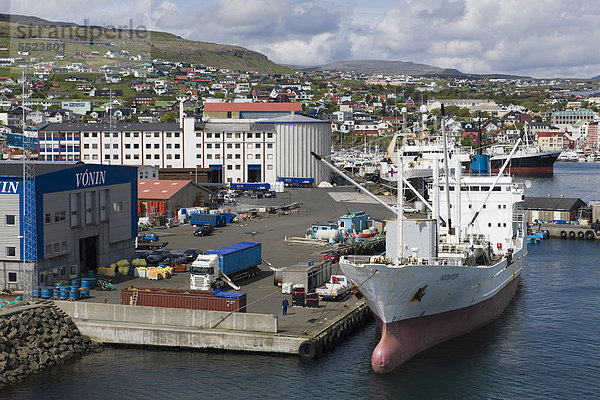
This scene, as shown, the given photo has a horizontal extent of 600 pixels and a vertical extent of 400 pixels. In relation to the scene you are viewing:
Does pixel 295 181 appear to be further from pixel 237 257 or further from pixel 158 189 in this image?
pixel 237 257

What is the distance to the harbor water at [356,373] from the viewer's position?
31.3 metres

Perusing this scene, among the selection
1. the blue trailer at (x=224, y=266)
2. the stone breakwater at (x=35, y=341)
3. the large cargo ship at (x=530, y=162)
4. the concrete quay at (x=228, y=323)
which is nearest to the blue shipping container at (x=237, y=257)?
the blue trailer at (x=224, y=266)

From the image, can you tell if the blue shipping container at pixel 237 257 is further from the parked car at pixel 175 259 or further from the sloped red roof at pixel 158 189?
the sloped red roof at pixel 158 189

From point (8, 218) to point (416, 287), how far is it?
941 inches

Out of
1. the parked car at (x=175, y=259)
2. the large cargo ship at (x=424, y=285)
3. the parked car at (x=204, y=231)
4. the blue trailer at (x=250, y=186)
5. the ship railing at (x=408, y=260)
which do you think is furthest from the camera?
the blue trailer at (x=250, y=186)

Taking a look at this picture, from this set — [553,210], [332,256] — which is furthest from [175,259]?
[553,210]

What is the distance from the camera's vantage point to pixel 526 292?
5291 cm

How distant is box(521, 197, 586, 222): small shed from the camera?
283 ft

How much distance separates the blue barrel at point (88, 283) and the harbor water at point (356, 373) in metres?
7.15

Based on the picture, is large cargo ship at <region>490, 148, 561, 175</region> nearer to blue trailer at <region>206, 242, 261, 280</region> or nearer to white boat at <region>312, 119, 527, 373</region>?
white boat at <region>312, 119, 527, 373</region>

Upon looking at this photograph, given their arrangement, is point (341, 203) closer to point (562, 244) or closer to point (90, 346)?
point (562, 244)

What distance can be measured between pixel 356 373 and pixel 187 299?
9719 millimetres

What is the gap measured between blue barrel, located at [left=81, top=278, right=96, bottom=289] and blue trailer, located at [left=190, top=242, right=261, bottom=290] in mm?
5862

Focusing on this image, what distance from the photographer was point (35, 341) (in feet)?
113
